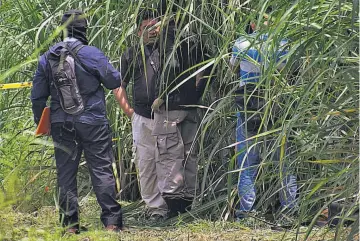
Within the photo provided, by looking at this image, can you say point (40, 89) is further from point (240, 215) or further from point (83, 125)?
point (240, 215)

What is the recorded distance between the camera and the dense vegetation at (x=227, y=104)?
3746mm

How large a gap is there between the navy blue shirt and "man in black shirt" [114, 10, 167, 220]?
0.69ft

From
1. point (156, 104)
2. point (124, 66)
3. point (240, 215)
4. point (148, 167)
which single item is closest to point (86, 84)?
point (124, 66)

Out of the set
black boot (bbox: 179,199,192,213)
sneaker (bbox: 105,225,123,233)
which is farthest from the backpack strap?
black boot (bbox: 179,199,192,213)

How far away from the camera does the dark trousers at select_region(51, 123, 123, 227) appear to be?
21.8 ft

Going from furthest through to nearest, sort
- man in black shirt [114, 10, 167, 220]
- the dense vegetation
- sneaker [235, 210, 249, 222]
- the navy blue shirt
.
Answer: man in black shirt [114, 10, 167, 220] < the navy blue shirt < sneaker [235, 210, 249, 222] < the dense vegetation

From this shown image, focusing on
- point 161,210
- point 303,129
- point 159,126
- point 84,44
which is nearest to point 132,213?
point 161,210

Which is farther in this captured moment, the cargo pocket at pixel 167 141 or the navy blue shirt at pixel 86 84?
the cargo pocket at pixel 167 141

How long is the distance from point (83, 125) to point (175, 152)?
76 cm

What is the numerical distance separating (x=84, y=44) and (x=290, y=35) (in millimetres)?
2765

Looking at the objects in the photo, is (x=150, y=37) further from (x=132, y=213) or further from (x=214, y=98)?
(x=132, y=213)

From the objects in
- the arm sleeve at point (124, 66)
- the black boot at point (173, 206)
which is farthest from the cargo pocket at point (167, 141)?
the arm sleeve at point (124, 66)

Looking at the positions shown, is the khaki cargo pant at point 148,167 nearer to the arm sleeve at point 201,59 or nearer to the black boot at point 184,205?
the black boot at point 184,205

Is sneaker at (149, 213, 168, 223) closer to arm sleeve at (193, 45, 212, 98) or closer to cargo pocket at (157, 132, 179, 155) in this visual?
cargo pocket at (157, 132, 179, 155)
